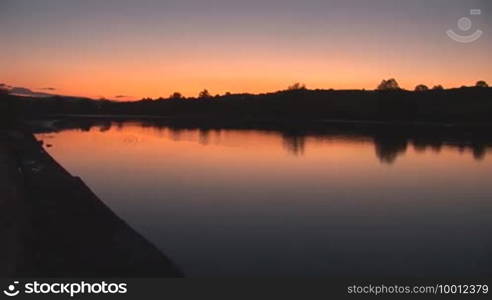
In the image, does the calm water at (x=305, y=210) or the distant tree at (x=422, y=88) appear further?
the distant tree at (x=422, y=88)

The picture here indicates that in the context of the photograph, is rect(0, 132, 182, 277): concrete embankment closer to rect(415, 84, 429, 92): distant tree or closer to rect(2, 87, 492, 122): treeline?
rect(2, 87, 492, 122): treeline

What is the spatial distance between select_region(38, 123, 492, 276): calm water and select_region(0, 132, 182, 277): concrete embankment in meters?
1.72

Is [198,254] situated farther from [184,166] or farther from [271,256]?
[184,166]

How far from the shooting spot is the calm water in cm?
1620

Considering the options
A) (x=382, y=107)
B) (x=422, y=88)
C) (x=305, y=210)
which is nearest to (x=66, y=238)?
(x=305, y=210)

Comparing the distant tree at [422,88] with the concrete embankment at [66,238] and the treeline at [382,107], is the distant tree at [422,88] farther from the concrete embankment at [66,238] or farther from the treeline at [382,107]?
the concrete embankment at [66,238]

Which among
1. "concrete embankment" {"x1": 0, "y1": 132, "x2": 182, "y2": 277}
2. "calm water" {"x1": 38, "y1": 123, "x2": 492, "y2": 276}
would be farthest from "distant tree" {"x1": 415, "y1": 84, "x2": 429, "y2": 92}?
"concrete embankment" {"x1": 0, "y1": 132, "x2": 182, "y2": 277}

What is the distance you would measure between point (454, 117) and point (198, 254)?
412 feet

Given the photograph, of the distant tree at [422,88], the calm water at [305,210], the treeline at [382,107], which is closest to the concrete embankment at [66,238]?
the calm water at [305,210]

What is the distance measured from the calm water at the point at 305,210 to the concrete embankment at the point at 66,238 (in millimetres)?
1718

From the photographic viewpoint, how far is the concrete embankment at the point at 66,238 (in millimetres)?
12656

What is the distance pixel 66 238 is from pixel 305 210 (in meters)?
13.6

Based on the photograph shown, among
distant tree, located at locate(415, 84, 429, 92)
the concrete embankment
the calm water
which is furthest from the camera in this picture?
distant tree, located at locate(415, 84, 429, 92)

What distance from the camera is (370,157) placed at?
169 feet
